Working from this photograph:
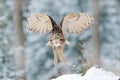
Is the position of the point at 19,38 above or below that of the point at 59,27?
Result: above

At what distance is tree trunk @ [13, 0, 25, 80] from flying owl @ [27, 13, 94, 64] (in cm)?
143

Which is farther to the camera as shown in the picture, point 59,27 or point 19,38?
point 19,38

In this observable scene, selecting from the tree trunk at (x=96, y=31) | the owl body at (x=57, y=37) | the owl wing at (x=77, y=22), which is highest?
the tree trunk at (x=96, y=31)

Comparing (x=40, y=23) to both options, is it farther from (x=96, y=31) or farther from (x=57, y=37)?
(x=96, y=31)

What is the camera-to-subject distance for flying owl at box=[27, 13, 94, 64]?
275 centimetres

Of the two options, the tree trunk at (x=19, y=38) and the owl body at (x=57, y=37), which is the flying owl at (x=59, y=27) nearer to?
the owl body at (x=57, y=37)

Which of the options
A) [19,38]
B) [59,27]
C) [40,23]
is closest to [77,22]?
[59,27]

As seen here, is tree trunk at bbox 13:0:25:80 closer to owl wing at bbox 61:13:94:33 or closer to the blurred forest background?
the blurred forest background

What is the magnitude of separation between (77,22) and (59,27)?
0.11 meters

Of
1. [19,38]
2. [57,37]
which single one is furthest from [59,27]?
[19,38]

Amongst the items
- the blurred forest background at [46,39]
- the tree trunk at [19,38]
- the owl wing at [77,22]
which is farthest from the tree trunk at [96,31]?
the owl wing at [77,22]

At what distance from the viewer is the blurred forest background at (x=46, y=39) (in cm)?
419

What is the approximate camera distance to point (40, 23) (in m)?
2.77

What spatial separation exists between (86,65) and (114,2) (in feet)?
3.65
